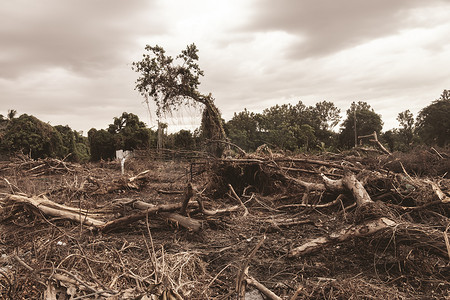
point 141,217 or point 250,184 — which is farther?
point 250,184

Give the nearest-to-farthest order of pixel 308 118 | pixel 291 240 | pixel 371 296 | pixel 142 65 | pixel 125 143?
pixel 371 296 → pixel 291 240 → pixel 142 65 → pixel 125 143 → pixel 308 118

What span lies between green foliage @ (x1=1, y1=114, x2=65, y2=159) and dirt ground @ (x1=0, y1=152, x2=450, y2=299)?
1944cm

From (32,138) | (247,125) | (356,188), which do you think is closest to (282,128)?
(247,125)

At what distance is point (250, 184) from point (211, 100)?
786cm

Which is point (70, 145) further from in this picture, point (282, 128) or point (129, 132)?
point (282, 128)

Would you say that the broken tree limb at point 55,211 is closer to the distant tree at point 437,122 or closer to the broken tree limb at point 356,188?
the broken tree limb at point 356,188

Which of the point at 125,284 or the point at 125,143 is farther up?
the point at 125,143

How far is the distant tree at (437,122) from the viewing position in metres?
26.4

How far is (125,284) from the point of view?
2.92 metres

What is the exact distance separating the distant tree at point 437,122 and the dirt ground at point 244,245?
24091mm

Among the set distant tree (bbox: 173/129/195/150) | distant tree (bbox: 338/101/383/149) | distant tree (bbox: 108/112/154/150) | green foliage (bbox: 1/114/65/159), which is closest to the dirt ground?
distant tree (bbox: 173/129/195/150)

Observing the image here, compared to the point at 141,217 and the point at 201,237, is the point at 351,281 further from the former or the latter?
the point at 141,217

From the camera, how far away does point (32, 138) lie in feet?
78.8

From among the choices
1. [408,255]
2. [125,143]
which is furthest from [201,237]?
[125,143]
